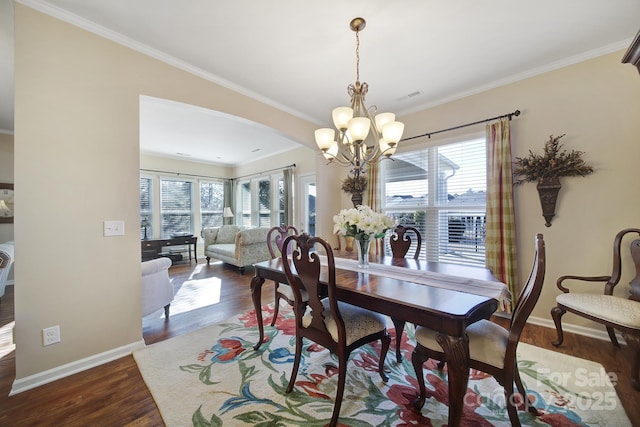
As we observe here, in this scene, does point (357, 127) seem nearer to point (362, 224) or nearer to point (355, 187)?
point (362, 224)

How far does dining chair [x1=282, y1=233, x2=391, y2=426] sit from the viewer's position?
1435mm

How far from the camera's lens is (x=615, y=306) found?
191cm

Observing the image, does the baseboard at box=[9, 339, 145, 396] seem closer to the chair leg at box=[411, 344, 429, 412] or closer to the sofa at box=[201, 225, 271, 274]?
the chair leg at box=[411, 344, 429, 412]

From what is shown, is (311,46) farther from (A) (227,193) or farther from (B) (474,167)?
(A) (227,193)

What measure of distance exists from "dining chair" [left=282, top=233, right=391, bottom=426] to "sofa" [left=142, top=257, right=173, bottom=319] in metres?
1.76

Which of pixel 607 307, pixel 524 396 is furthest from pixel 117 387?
pixel 607 307

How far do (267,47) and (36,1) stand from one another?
5.44ft

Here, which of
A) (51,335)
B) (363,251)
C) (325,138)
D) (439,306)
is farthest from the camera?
(325,138)

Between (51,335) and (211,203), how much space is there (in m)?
5.72

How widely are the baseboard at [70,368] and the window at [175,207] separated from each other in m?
4.83

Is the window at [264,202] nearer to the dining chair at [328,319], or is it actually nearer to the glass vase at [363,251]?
the glass vase at [363,251]

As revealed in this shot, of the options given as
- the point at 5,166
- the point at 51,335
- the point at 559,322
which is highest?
the point at 5,166

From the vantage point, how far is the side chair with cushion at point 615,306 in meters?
1.74

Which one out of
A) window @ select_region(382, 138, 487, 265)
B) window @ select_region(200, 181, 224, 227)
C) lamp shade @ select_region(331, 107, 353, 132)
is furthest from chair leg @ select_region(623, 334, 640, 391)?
window @ select_region(200, 181, 224, 227)
